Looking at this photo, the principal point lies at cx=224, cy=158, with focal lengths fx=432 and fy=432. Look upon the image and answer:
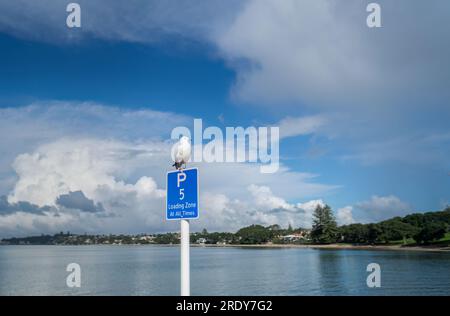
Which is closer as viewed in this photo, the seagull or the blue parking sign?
the blue parking sign

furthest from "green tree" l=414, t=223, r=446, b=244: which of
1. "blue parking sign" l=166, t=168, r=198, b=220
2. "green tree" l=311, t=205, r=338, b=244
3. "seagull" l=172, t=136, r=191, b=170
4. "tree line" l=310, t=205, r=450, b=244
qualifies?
"blue parking sign" l=166, t=168, r=198, b=220

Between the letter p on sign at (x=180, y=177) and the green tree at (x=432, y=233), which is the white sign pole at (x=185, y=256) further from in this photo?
the green tree at (x=432, y=233)

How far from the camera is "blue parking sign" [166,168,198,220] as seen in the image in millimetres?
6035

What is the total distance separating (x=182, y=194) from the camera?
617 centimetres

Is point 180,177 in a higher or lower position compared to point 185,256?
higher

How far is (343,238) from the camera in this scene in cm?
16650

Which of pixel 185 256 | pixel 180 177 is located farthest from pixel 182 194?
pixel 185 256

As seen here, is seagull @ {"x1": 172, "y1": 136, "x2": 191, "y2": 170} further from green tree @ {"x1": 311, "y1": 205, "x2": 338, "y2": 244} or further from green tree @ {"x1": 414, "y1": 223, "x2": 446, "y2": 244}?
green tree @ {"x1": 311, "y1": 205, "x2": 338, "y2": 244}

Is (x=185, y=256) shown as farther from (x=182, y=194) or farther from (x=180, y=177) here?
(x=180, y=177)

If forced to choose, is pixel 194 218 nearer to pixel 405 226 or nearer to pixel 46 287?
pixel 46 287

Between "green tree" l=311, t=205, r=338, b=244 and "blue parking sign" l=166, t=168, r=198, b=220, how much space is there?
170m

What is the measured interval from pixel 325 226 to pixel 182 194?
17087 centimetres
